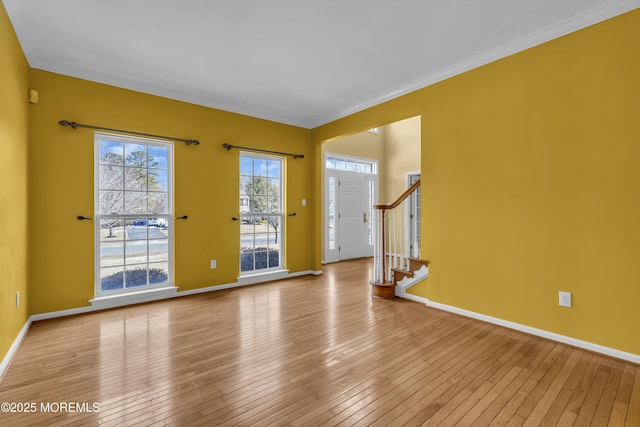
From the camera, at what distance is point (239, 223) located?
4555 millimetres

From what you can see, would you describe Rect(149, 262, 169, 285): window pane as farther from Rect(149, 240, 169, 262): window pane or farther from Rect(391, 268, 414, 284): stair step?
Rect(391, 268, 414, 284): stair step

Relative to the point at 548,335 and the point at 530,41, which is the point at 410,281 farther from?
the point at 530,41

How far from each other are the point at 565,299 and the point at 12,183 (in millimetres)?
4705

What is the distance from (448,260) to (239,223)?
9.57 feet

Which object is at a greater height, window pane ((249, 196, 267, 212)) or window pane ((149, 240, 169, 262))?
window pane ((249, 196, 267, 212))

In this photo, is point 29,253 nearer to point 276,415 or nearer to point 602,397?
point 276,415

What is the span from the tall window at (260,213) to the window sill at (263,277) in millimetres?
101

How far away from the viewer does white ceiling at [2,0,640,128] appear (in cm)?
Answer: 235

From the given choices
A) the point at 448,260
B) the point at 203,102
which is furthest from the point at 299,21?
the point at 448,260

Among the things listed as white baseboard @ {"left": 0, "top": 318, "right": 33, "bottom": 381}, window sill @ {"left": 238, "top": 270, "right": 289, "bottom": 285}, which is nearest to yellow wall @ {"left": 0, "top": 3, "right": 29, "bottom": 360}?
white baseboard @ {"left": 0, "top": 318, "right": 33, "bottom": 381}

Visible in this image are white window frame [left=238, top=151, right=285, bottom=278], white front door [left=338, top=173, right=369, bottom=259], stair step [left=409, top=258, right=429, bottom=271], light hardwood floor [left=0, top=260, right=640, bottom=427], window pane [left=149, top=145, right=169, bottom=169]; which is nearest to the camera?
light hardwood floor [left=0, top=260, right=640, bottom=427]

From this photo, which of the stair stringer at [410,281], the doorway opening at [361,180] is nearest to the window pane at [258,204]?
the doorway opening at [361,180]

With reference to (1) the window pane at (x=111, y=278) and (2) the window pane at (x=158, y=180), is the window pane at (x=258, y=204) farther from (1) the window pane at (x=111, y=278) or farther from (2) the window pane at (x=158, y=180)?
(1) the window pane at (x=111, y=278)

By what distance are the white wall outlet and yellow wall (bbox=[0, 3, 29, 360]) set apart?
4346 mm
